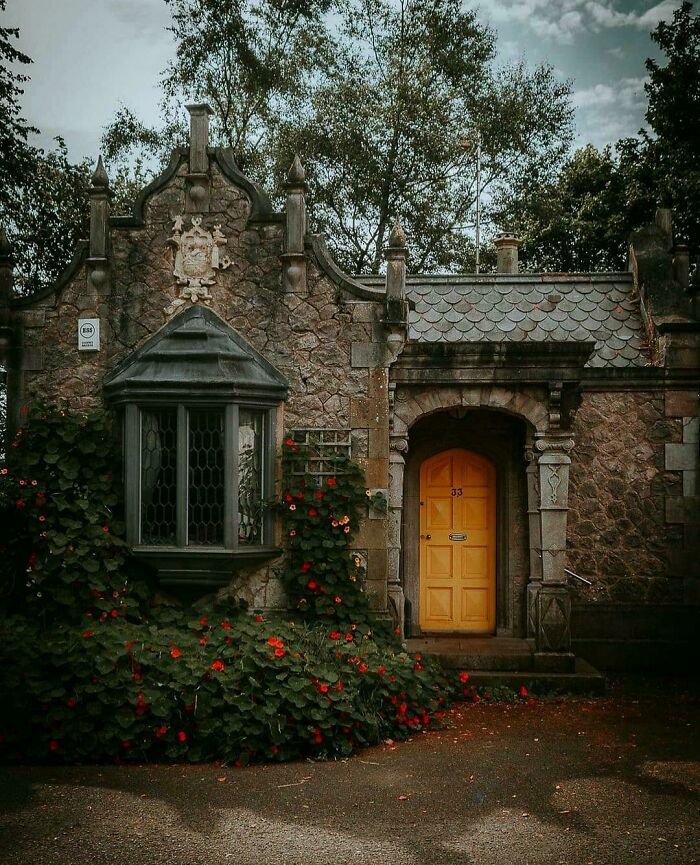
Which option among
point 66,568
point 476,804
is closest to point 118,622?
point 66,568

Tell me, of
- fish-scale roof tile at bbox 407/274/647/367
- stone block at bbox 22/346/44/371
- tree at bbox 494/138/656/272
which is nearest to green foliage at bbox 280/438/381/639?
stone block at bbox 22/346/44/371

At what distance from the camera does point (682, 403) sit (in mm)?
10680

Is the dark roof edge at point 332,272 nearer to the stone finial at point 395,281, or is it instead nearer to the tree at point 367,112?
the stone finial at point 395,281

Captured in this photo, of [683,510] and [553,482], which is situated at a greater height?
[553,482]

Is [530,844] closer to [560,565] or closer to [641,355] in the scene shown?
[560,565]

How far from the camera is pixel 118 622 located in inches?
306

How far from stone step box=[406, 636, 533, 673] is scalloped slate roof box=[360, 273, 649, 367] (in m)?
3.69

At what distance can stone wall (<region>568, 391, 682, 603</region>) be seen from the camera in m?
10.6

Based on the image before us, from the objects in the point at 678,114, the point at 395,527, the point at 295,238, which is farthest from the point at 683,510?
the point at 678,114

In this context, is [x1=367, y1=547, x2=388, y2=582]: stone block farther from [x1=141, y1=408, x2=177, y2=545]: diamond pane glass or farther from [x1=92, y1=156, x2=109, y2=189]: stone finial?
[x1=92, y1=156, x2=109, y2=189]: stone finial

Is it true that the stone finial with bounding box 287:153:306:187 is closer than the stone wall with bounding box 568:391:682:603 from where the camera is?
Yes

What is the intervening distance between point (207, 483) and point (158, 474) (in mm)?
502

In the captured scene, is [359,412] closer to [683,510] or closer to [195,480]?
[195,480]

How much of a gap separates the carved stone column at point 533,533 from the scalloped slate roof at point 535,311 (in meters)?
2.19
